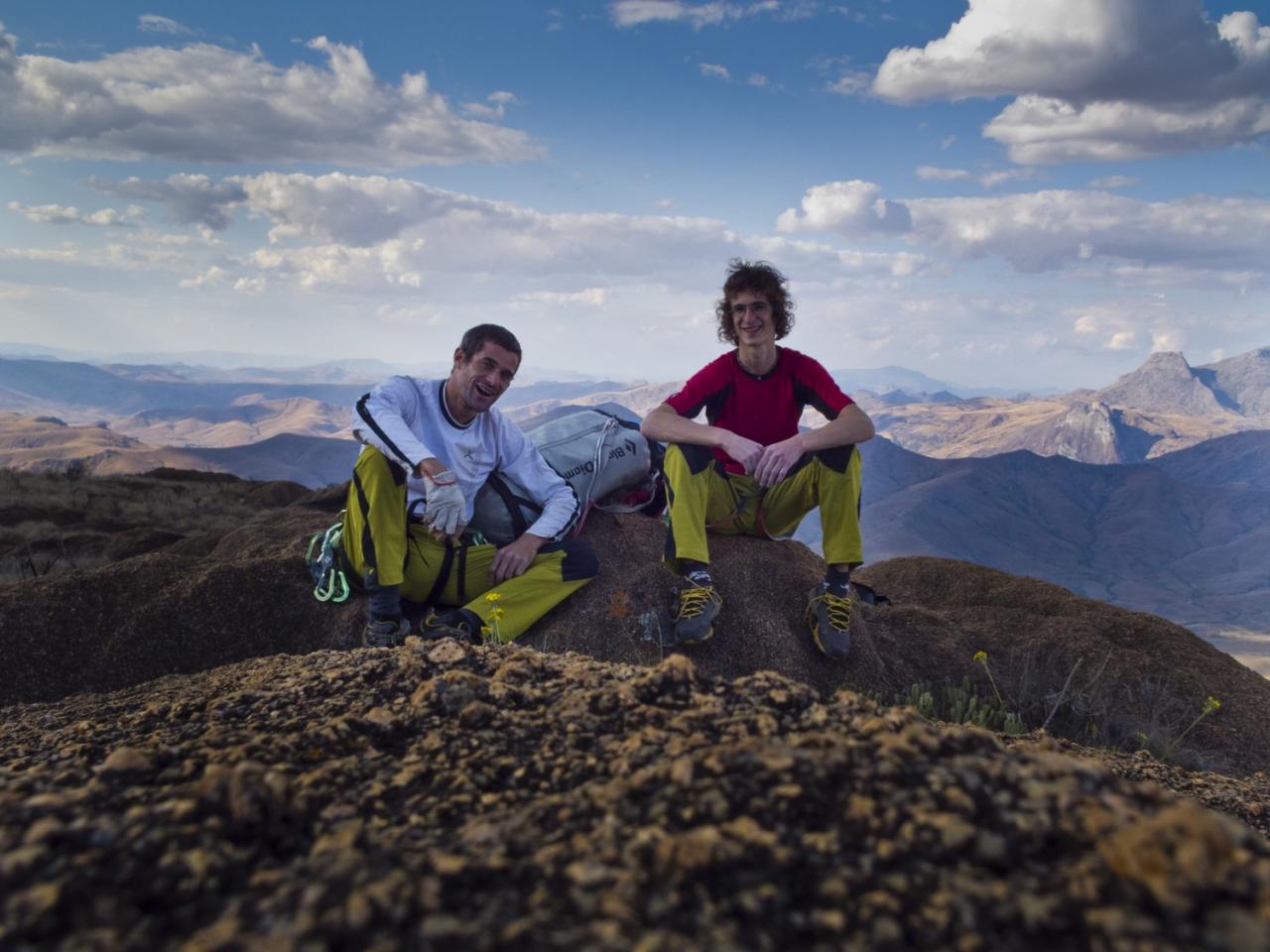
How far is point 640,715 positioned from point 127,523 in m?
14.6

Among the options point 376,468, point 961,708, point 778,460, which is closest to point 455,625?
point 376,468

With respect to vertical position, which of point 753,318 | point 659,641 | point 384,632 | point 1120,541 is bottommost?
point 1120,541

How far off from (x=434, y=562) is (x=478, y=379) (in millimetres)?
1163

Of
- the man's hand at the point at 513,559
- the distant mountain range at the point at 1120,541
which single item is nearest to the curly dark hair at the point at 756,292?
the man's hand at the point at 513,559

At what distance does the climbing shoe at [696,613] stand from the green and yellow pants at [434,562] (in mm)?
761

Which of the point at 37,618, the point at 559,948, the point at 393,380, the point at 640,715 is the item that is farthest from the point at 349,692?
the point at 37,618

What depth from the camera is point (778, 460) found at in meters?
4.21

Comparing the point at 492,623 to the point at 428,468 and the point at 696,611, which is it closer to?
the point at 428,468

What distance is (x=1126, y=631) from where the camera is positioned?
18.2 feet

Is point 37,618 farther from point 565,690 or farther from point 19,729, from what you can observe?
point 565,690

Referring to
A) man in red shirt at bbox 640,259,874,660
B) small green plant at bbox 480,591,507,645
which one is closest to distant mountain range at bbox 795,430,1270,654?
man in red shirt at bbox 640,259,874,660

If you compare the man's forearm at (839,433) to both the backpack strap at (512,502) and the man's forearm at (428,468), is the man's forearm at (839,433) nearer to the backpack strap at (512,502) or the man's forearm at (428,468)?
the backpack strap at (512,502)

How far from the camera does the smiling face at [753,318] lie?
4.74m

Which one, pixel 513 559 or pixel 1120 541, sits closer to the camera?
pixel 513 559
